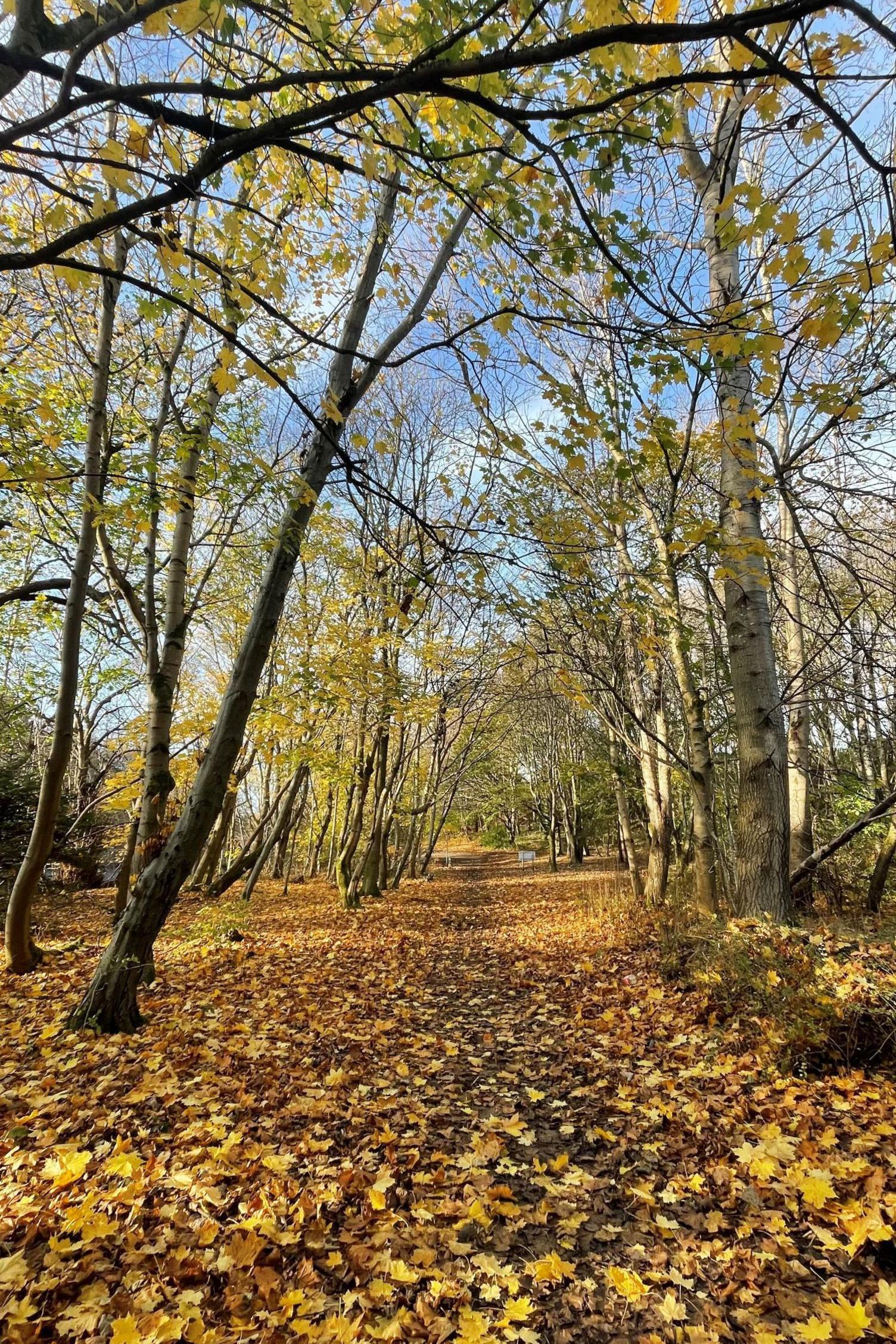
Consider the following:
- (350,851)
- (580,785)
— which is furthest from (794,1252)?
(580,785)

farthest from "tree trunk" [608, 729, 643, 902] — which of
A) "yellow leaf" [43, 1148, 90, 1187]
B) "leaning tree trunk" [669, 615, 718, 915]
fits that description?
"yellow leaf" [43, 1148, 90, 1187]

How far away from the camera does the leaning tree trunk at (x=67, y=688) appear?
5.36m

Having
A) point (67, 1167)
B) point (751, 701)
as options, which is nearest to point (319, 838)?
point (751, 701)

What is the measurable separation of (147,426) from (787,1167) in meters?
8.44

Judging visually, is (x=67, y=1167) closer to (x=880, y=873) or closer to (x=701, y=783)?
(x=701, y=783)

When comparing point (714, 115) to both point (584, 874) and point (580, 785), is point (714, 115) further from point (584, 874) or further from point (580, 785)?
point (580, 785)

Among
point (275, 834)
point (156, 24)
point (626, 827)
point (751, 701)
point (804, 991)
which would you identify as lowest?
point (804, 991)

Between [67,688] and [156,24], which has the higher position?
[156,24]

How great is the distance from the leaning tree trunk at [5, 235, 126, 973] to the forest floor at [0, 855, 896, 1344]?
0.68 m

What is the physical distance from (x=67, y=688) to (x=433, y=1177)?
4.92 metres

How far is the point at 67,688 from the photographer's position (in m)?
5.38

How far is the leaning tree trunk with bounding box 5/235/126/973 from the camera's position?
536 centimetres

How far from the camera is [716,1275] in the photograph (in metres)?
2.21

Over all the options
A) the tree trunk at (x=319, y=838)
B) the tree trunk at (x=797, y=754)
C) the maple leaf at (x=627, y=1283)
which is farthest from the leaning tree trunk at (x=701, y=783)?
the tree trunk at (x=319, y=838)
